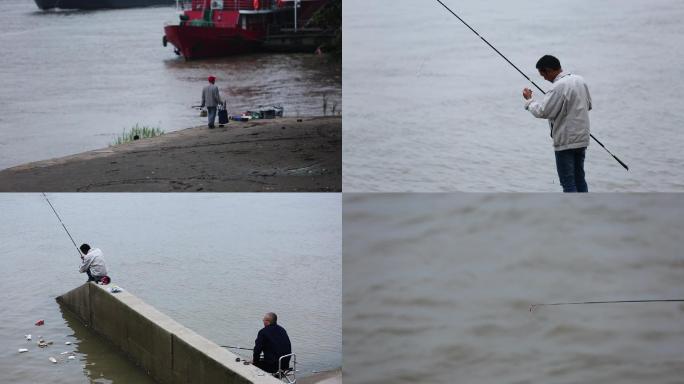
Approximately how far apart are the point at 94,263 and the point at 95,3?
4.48 ft

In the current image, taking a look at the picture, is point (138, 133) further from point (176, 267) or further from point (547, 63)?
point (547, 63)

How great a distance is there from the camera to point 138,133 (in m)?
6.20

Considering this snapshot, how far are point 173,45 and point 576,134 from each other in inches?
94.4

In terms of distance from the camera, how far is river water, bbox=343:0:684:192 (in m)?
6.18

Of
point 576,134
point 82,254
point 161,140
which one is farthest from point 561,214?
point 82,254

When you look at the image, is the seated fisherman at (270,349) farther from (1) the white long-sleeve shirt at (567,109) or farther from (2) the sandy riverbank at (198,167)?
(1) the white long-sleeve shirt at (567,109)

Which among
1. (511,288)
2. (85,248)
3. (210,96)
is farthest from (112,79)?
(511,288)

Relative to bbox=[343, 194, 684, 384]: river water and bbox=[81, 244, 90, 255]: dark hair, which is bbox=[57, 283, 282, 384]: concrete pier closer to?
bbox=[81, 244, 90, 255]: dark hair

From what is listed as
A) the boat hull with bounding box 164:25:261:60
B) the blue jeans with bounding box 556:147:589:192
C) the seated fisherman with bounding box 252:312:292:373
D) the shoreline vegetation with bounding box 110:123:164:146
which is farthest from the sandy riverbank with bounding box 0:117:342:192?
the blue jeans with bounding box 556:147:589:192

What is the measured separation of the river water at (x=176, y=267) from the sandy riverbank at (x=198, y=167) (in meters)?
0.15

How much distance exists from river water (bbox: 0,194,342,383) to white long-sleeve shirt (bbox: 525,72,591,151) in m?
1.52

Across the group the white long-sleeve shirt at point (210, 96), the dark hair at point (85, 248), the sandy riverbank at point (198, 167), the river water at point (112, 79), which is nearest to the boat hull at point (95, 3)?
the river water at point (112, 79)

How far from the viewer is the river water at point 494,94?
6184 millimetres

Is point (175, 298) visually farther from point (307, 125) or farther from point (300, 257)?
point (307, 125)
